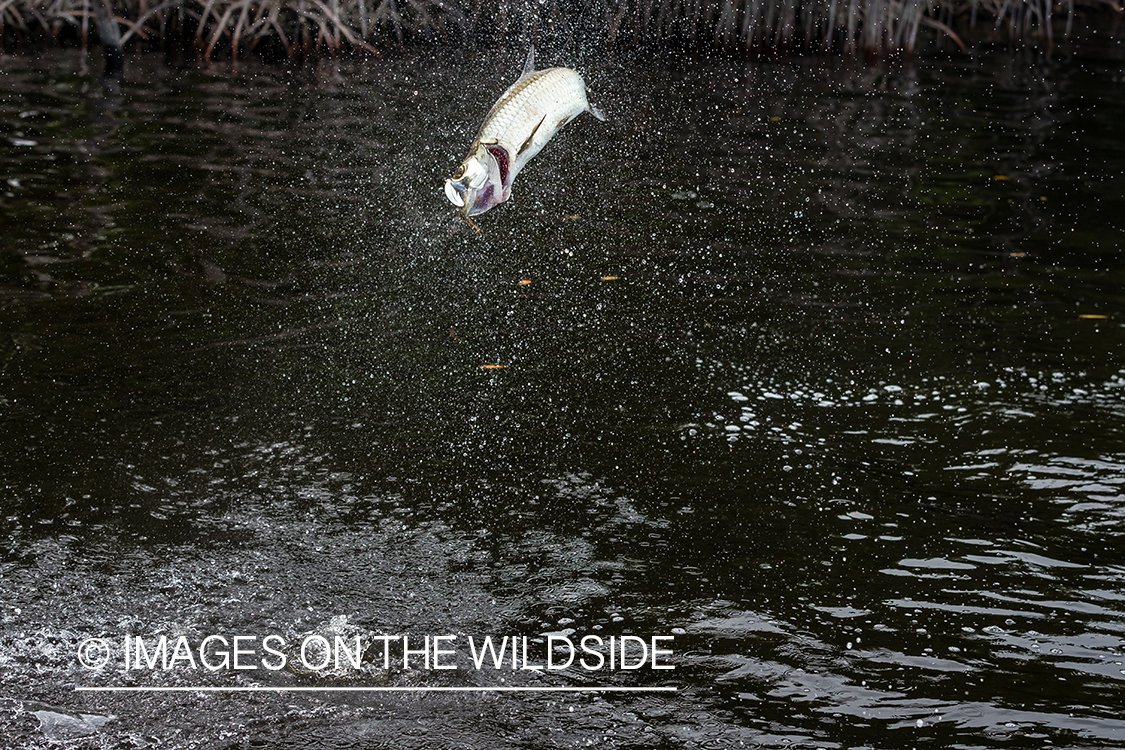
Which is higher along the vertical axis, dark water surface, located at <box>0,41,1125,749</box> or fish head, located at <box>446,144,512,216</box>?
fish head, located at <box>446,144,512,216</box>

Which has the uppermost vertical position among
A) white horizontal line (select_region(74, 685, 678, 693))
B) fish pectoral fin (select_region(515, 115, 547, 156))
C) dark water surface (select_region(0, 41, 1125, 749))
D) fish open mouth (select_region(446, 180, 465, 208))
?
fish pectoral fin (select_region(515, 115, 547, 156))

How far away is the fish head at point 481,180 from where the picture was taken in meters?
4.07

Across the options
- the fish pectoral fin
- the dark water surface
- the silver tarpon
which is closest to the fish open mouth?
the silver tarpon

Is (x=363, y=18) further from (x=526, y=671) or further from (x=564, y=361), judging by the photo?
(x=526, y=671)

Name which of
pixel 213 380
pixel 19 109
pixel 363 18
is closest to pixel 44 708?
pixel 213 380

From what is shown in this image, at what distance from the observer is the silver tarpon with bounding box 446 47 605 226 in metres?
4.10

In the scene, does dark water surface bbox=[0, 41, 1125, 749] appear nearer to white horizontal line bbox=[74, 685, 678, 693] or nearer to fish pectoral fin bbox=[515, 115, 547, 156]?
white horizontal line bbox=[74, 685, 678, 693]

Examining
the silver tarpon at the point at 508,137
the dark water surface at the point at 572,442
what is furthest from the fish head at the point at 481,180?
the dark water surface at the point at 572,442

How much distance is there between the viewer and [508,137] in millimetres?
4191

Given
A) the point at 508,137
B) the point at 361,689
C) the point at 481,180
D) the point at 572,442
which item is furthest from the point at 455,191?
the point at 572,442

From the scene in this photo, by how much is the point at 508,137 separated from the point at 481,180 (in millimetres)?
201

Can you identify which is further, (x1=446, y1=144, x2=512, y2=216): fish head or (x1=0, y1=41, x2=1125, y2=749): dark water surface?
(x1=0, y1=41, x2=1125, y2=749): dark water surface

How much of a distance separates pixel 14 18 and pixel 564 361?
1430 centimetres

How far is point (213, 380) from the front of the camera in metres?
6.52
